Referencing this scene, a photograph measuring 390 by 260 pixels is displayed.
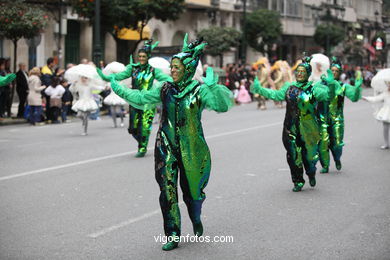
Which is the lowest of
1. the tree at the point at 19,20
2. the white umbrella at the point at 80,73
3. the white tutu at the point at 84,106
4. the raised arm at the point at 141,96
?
the white tutu at the point at 84,106

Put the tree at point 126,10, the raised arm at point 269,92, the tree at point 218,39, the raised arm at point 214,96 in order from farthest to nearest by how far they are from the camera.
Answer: the tree at point 218,39, the tree at point 126,10, the raised arm at point 269,92, the raised arm at point 214,96

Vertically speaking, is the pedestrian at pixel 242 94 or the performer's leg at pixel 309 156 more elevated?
the pedestrian at pixel 242 94

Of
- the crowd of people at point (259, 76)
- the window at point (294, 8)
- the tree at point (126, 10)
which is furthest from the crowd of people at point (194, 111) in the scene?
the window at point (294, 8)

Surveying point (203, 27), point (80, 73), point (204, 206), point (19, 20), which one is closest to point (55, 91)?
point (19, 20)

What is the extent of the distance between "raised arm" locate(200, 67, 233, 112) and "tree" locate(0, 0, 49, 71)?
14062 mm

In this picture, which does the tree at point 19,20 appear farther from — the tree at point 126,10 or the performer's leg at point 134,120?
the performer's leg at point 134,120

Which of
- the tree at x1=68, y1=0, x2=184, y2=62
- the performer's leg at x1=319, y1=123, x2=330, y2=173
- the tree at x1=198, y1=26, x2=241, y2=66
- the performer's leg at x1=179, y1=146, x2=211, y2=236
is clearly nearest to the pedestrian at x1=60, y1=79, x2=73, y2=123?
the tree at x1=68, y1=0, x2=184, y2=62

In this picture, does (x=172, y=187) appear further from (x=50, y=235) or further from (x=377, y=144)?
(x=377, y=144)

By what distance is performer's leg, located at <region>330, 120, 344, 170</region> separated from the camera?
36.7ft

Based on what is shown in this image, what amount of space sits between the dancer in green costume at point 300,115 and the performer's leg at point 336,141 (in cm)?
191

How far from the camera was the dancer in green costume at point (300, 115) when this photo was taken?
29.4 feet

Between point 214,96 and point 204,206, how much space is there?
2407mm

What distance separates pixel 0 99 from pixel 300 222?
13980 mm

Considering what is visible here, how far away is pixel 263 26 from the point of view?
149ft
